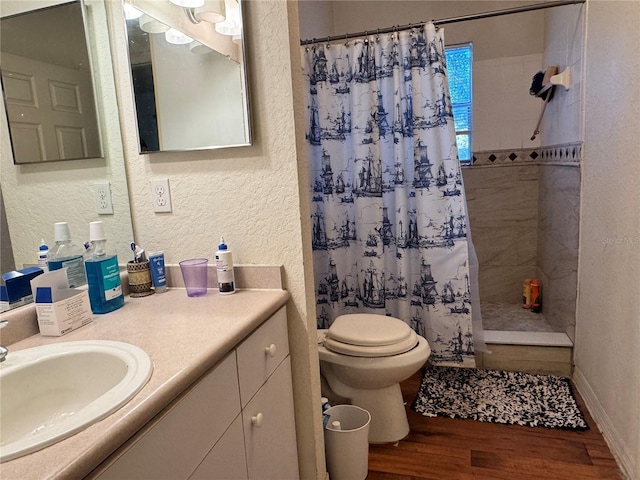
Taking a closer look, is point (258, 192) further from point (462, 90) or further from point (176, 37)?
point (462, 90)

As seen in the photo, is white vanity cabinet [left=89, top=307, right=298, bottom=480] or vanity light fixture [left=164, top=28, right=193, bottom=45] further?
vanity light fixture [left=164, top=28, right=193, bottom=45]

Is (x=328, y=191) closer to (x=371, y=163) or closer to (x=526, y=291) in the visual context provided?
(x=371, y=163)

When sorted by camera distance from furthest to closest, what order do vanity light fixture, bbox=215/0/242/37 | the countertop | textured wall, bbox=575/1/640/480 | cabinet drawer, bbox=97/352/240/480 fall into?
1. textured wall, bbox=575/1/640/480
2. vanity light fixture, bbox=215/0/242/37
3. cabinet drawer, bbox=97/352/240/480
4. the countertop

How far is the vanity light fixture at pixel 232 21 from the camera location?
48.6 inches

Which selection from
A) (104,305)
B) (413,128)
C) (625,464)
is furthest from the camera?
(413,128)

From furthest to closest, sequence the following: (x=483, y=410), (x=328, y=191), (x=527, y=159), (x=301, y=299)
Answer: (x=527, y=159) → (x=328, y=191) → (x=483, y=410) → (x=301, y=299)

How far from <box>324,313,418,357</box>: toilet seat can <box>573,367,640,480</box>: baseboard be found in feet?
2.83

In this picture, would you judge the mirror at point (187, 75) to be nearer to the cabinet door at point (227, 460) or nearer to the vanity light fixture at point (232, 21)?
the vanity light fixture at point (232, 21)

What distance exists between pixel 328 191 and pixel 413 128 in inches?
22.8

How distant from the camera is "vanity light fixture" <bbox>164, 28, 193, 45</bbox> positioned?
51.8 inches

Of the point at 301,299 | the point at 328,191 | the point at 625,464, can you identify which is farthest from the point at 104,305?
the point at 625,464

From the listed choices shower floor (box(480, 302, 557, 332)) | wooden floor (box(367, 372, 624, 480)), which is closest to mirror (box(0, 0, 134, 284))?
wooden floor (box(367, 372, 624, 480))

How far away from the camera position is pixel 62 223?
3.95ft

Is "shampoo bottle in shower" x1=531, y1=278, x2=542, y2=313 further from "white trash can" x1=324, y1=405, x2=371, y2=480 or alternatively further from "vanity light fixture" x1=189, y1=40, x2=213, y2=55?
"vanity light fixture" x1=189, y1=40, x2=213, y2=55
